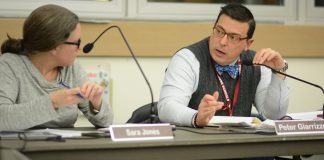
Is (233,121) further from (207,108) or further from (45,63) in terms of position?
(45,63)

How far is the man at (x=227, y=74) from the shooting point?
2.95m

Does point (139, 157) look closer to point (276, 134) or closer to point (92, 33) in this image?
point (276, 134)

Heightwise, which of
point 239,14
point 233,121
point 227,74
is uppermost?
point 239,14

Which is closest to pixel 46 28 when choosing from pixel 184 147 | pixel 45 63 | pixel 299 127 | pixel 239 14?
pixel 45 63

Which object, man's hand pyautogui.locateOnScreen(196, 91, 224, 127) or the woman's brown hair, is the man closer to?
man's hand pyautogui.locateOnScreen(196, 91, 224, 127)

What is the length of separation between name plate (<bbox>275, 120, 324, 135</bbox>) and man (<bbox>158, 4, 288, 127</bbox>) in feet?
1.88

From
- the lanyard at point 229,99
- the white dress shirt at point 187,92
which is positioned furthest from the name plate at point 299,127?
the lanyard at point 229,99

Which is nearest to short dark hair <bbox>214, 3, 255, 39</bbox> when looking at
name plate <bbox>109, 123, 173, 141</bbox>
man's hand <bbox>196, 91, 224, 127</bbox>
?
man's hand <bbox>196, 91, 224, 127</bbox>

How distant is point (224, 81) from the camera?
3059 mm

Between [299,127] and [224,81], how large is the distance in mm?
740

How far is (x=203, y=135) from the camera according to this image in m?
2.29

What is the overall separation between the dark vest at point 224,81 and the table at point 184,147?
1.95 ft

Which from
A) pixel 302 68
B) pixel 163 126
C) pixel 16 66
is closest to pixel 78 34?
pixel 16 66

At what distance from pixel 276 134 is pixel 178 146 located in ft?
1.59
